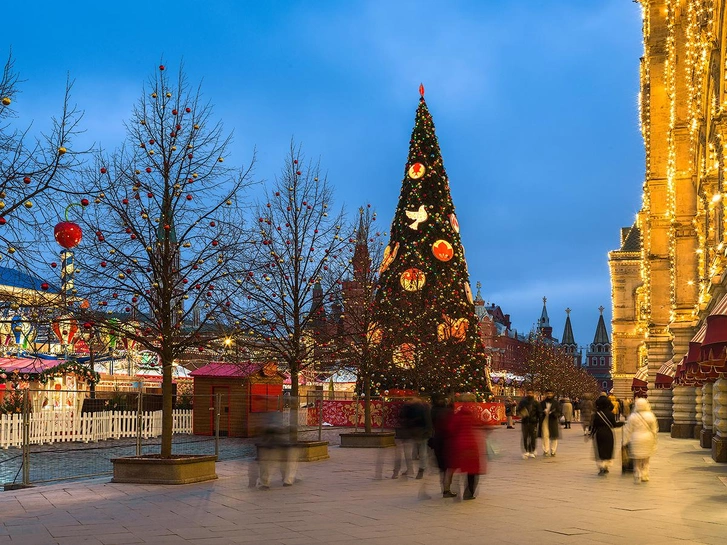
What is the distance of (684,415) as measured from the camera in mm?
36156

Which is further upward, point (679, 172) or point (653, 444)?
point (679, 172)

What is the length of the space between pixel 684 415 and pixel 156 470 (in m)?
26.2

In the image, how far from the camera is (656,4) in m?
49.8

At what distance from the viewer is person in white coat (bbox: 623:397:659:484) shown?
17.1m

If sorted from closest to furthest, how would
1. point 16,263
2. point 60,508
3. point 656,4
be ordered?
point 16,263, point 60,508, point 656,4

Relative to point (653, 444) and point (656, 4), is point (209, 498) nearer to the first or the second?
point (653, 444)

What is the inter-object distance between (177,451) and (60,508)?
10.6 m

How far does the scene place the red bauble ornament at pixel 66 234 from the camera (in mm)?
13328

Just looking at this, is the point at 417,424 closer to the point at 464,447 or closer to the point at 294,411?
the point at 294,411

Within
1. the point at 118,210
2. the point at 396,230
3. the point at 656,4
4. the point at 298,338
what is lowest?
the point at 298,338

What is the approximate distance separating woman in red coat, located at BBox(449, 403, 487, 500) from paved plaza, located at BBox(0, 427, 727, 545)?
0.38 metres

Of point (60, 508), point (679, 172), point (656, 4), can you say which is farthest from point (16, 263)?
point (656, 4)

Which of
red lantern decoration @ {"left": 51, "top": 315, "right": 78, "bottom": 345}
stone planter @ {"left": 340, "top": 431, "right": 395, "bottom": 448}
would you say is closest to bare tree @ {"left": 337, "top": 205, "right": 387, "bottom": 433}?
stone planter @ {"left": 340, "top": 431, "right": 395, "bottom": 448}

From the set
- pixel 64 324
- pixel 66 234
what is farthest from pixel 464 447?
pixel 64 324
